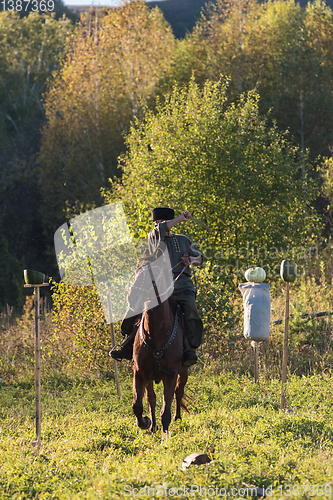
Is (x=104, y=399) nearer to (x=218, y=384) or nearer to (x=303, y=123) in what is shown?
(x=218, y=384)

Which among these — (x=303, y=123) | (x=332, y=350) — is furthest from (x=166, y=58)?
(x=332, y=350)

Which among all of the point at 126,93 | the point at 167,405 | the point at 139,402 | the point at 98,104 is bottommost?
the point at 167,405

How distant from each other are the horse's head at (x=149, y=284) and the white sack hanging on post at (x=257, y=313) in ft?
9.90

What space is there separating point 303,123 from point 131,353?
23819 mm

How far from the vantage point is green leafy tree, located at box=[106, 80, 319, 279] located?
623 inches

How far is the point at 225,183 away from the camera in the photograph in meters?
16.3

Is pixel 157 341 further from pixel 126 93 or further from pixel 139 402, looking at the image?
pixel 126 93

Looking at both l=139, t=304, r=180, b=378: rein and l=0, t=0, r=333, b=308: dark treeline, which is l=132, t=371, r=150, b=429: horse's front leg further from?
l=0, t=0, r=333, b=308: dark treeline

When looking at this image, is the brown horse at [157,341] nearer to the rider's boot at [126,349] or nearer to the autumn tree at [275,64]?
the rider's boot at [126,349]

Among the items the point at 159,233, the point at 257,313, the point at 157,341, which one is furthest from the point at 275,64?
the point at 157,341

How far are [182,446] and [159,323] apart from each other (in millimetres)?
1457

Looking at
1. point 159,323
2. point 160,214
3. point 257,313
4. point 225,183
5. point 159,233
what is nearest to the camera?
point 159,323

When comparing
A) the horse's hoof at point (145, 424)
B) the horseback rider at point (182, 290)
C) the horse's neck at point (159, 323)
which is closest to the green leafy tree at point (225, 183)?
the horseback rider at point (182, 290)

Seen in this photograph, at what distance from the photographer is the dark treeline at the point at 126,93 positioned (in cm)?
2622
